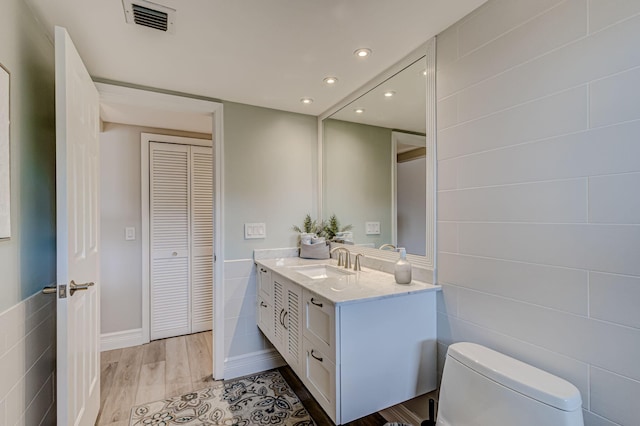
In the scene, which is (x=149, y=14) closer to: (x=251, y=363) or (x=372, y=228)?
(x=372, y=228)

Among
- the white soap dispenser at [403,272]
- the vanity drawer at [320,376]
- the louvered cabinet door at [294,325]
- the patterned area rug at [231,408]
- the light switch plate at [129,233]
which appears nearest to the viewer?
the vanity drawer at [320,376]

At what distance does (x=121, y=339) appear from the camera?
2.97 meters

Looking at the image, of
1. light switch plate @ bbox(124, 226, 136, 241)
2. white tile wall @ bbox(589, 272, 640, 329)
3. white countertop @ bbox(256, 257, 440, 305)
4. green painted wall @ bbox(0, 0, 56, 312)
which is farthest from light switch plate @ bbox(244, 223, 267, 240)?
white tile wall @ bbox(589, 272, 640, 329)

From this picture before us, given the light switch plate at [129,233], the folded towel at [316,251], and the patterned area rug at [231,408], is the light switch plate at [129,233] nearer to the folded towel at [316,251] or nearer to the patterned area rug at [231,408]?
the patterned area rug at [231,408]

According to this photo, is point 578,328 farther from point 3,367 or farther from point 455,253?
point 3,367

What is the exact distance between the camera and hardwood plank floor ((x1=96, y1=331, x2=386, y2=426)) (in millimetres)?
2012

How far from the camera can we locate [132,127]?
9.97 ft

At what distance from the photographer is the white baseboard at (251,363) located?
2.45 meters

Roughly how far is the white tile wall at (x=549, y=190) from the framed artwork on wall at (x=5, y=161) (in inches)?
72.2

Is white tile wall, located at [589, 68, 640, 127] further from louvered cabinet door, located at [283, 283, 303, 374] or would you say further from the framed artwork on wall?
the framed artwork on wall

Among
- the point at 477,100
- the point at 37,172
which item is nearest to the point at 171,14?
the point at 37,172

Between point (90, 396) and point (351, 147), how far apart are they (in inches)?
92.1

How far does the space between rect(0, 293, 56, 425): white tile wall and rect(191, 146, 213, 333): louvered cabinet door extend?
1.72 metres

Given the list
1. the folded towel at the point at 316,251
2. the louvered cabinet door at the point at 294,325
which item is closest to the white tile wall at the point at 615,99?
the louvered cabinet door at the point at 294,325
